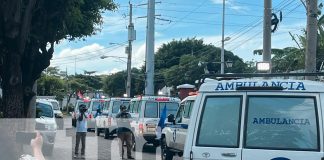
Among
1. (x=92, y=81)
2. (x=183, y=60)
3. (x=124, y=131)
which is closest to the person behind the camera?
(x=124, y=131)

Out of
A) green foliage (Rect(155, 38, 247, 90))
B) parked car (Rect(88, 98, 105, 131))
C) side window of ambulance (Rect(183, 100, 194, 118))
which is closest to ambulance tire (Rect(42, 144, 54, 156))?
side window of ambulance (Rect(183, 100, 194, 118))

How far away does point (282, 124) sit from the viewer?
6.73 metres

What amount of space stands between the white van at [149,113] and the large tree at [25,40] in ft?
22.4

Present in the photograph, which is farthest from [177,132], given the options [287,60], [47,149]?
[287,60]

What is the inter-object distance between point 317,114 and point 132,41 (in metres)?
48.4

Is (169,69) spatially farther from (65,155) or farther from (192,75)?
(65,155)

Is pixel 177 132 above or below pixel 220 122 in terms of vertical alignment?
below

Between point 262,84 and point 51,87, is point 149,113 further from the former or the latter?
point 51,87

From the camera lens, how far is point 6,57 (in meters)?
12.2

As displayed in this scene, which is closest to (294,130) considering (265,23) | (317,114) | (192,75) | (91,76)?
(317,114)

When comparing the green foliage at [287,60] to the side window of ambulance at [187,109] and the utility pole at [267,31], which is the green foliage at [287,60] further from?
the side window of ambulance at [187,109]

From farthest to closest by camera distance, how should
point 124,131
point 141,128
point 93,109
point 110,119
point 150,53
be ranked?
point 150,53 < point 93,109 < point 110,119 < point 141,128 < point 124,131

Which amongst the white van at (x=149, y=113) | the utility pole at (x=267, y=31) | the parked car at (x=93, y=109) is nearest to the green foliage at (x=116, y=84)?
the parked car at (x=93, y=109)

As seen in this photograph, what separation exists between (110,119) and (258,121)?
22.1 m
